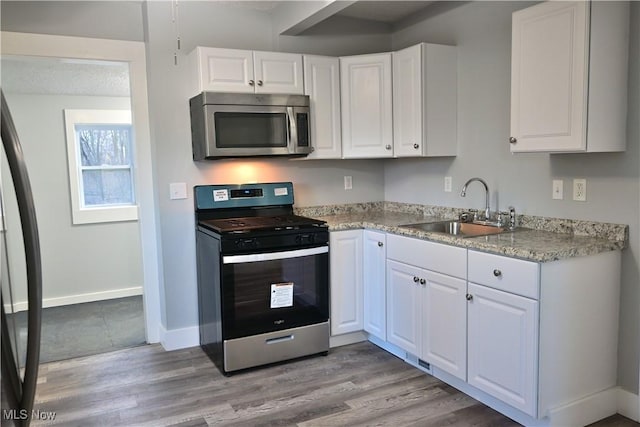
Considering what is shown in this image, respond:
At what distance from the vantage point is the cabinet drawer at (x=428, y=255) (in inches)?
103

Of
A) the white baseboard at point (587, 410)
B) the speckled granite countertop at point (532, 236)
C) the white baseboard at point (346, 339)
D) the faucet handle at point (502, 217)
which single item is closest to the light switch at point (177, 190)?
the speckled granite countertop at point (532, 236)

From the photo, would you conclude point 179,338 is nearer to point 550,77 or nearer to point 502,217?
point 502,217

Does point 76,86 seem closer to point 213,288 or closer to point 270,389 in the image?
point 213,288

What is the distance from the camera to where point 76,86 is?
4.57m

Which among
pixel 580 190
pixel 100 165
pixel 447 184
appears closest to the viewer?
pixel 580 190

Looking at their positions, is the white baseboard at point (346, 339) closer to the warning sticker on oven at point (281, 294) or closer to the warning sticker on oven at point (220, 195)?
the warning sticker on oven at point (281, 294)

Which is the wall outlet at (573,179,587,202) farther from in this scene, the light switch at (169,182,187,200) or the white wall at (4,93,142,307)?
the white wall at (4,93,142,307)

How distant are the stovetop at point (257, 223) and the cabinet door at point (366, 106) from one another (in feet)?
2.29

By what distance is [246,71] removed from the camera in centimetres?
334

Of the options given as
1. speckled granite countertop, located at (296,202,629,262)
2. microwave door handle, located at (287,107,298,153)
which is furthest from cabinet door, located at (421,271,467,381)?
microwave door handle, located at (287,107,298,153)

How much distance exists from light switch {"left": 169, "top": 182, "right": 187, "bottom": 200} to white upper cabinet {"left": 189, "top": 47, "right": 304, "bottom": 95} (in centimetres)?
66

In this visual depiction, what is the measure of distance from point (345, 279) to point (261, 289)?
2.03ft

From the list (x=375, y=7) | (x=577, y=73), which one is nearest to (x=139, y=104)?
(x=375, y=7)

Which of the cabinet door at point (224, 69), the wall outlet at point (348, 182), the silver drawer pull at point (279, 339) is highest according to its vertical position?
the cabinet door at point (224, 69)
